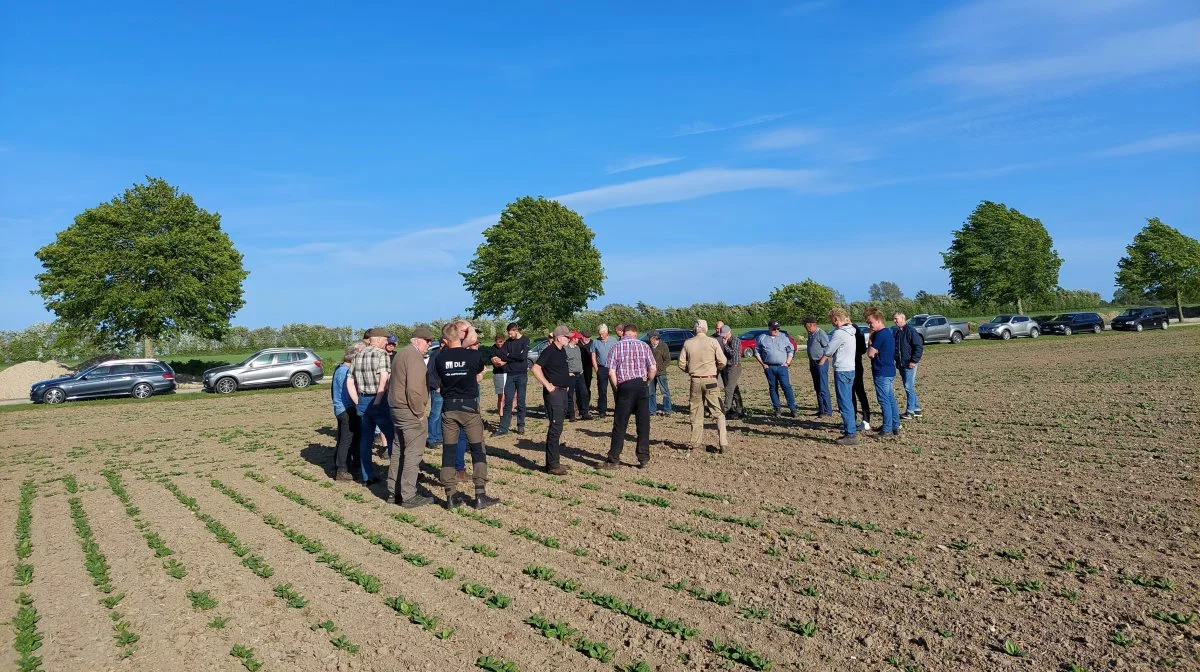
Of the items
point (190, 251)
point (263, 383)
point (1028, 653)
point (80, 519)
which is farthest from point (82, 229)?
point (1028, 653)

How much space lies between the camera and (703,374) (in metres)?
10.1

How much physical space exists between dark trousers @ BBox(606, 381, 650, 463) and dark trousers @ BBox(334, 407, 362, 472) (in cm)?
318

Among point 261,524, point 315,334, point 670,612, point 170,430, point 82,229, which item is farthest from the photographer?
point 315,334

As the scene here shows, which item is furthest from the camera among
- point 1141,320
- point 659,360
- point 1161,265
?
point 1161,265

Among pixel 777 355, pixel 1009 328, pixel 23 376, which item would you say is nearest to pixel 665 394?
pixel 777 355

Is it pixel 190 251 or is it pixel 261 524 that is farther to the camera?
pixel 190 251

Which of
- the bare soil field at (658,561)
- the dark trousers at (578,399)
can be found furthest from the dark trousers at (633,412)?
the dark trousers at (578,399)

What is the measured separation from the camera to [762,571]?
5535 millimetres

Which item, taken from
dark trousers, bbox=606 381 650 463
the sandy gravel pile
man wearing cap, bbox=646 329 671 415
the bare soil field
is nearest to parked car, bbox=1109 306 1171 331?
the bare soil field

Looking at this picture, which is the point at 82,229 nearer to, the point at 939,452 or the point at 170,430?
the point at 170,430

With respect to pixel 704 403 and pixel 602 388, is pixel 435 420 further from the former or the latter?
pixel 704 403

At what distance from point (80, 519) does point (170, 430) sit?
9.18 metres

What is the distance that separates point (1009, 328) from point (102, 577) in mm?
46414

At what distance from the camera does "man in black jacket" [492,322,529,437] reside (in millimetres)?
12125
